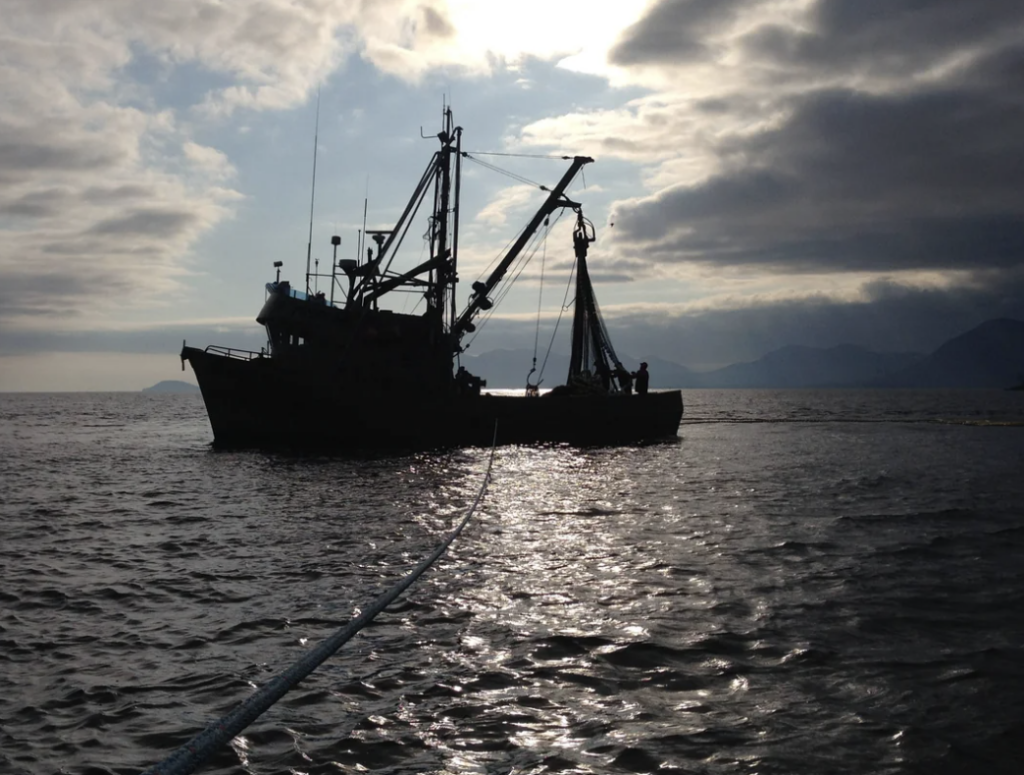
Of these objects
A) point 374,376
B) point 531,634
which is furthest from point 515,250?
point 531,634

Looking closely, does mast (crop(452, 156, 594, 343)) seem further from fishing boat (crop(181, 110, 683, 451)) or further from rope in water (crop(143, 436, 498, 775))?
rope in water (crop(143, 436, 498, 775))

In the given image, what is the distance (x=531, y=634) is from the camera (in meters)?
8.21

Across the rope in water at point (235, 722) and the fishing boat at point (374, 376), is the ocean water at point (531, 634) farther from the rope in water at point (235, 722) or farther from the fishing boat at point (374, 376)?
the fishing boat at point (374, 376)

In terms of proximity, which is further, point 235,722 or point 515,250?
point 515,250

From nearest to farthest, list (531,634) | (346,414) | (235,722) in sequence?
(235,722) → (531,634) → (346,414)

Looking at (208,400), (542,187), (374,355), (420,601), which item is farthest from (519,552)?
(542,187)

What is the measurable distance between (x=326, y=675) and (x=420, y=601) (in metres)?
2.61

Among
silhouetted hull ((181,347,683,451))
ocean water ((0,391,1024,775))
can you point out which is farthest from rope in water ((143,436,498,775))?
→ silhouetted hull ((181,347,683,451))

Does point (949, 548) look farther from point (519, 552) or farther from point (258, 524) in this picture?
point (258, 524)

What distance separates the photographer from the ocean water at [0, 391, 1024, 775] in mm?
5637

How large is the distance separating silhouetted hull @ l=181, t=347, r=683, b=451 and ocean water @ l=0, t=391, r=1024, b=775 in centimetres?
1267

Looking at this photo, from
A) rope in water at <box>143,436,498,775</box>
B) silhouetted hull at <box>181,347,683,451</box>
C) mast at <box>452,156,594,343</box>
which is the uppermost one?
mast at <box>452,156,594,343</box>

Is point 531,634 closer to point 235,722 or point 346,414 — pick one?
point 235,722

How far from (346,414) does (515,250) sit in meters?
12.5
